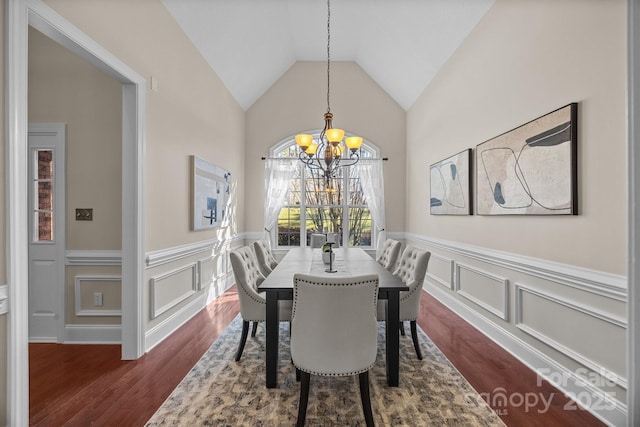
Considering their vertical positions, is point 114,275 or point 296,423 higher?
point 114,275

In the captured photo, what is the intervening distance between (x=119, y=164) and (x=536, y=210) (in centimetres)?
346

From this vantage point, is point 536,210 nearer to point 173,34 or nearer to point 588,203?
point 588,203

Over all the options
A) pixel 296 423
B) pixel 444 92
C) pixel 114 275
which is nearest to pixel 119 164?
pixel 114 275

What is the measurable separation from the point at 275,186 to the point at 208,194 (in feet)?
6.24

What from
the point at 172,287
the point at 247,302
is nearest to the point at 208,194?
the point at 172,287

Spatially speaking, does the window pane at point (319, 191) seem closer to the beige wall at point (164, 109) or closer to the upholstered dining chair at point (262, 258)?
the beige wall at point (164, 109)

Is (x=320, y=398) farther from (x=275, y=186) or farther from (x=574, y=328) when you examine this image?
(x=275, y=186)

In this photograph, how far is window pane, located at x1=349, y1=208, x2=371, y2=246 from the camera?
602 cm

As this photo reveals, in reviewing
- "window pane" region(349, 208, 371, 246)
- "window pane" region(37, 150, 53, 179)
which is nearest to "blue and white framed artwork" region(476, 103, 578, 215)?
"window pane" region(349, 208, 371, 246)

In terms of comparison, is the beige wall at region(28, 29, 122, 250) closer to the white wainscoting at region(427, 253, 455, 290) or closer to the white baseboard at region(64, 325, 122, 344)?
the white baseboard at region(64, 325, 122, 344)

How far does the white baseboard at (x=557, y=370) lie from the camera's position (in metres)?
1.79

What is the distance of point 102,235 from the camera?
2809mm

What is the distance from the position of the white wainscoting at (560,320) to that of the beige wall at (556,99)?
107 millimetres

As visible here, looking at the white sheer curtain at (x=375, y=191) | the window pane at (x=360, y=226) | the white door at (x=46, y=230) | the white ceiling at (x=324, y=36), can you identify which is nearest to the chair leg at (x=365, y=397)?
the white door at (x=46, y=230)
